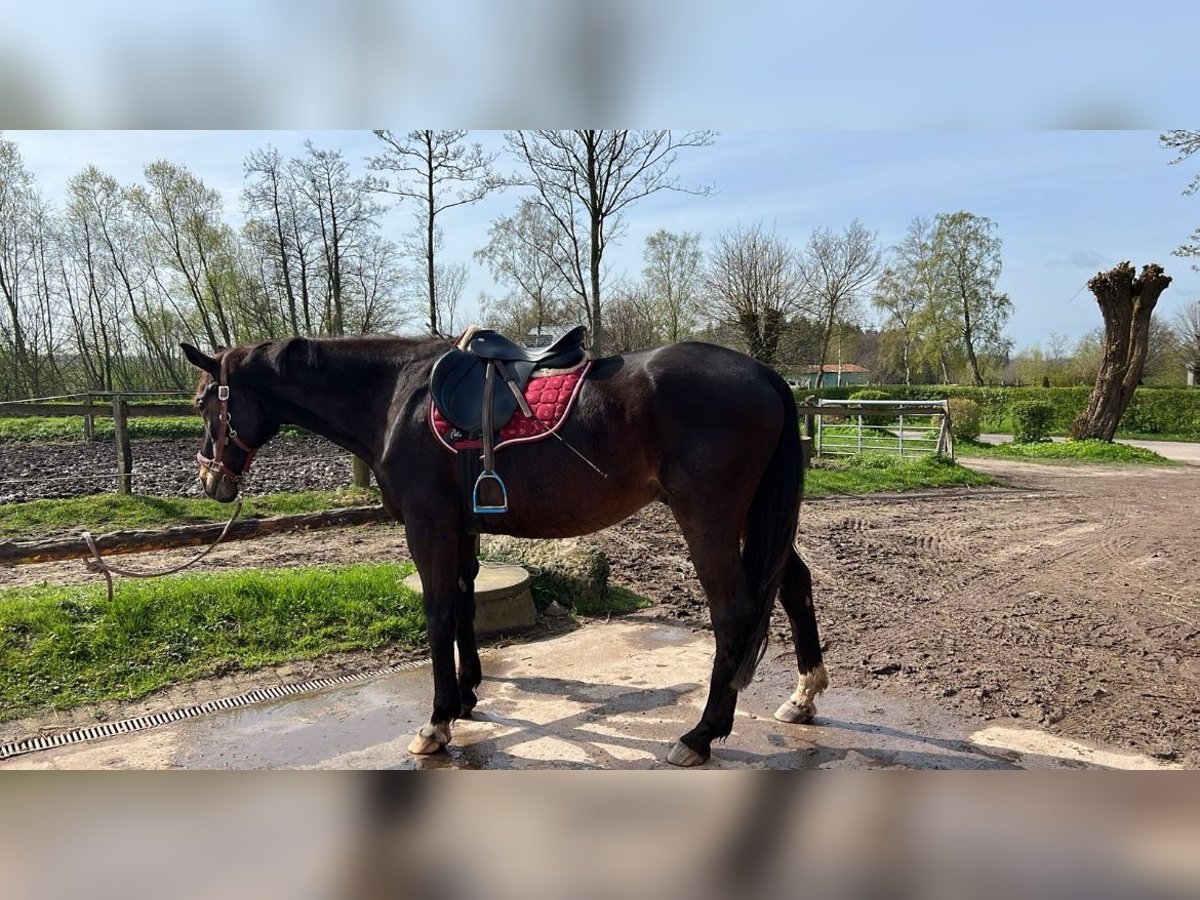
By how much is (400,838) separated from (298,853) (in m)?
0.26

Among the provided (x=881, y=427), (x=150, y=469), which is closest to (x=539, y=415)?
(x=150, y=469)

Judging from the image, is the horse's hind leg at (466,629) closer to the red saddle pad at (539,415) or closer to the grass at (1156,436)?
the red saddle pad at (539,415)

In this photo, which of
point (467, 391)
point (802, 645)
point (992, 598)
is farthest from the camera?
point (992, 598)

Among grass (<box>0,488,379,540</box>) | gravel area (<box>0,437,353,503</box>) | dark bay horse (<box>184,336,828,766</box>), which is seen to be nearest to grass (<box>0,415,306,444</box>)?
gravel area (<box>0,437,353,503</box>)

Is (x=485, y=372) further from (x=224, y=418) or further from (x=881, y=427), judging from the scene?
(x=881, y=427)

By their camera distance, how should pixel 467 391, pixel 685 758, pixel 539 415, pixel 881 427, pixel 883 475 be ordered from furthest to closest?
pixel 881 427, pixel 883 475, pixel 467 391, pixel 539 415, pixel 685 758

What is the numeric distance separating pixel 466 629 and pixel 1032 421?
21.1 metres

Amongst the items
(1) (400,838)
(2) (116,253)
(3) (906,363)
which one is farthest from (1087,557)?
(3) (906,363)

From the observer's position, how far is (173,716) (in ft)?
12.3

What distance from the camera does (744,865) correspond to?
180 cm

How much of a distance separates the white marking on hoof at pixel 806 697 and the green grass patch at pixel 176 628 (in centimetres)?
260

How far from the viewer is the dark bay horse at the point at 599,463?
3.11 metres

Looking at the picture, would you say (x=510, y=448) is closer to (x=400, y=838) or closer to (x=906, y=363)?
(x=400, y=838)

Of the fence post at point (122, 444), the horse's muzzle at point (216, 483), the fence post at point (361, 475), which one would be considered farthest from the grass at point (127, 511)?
the horse's muzzle at point (216, 483)
